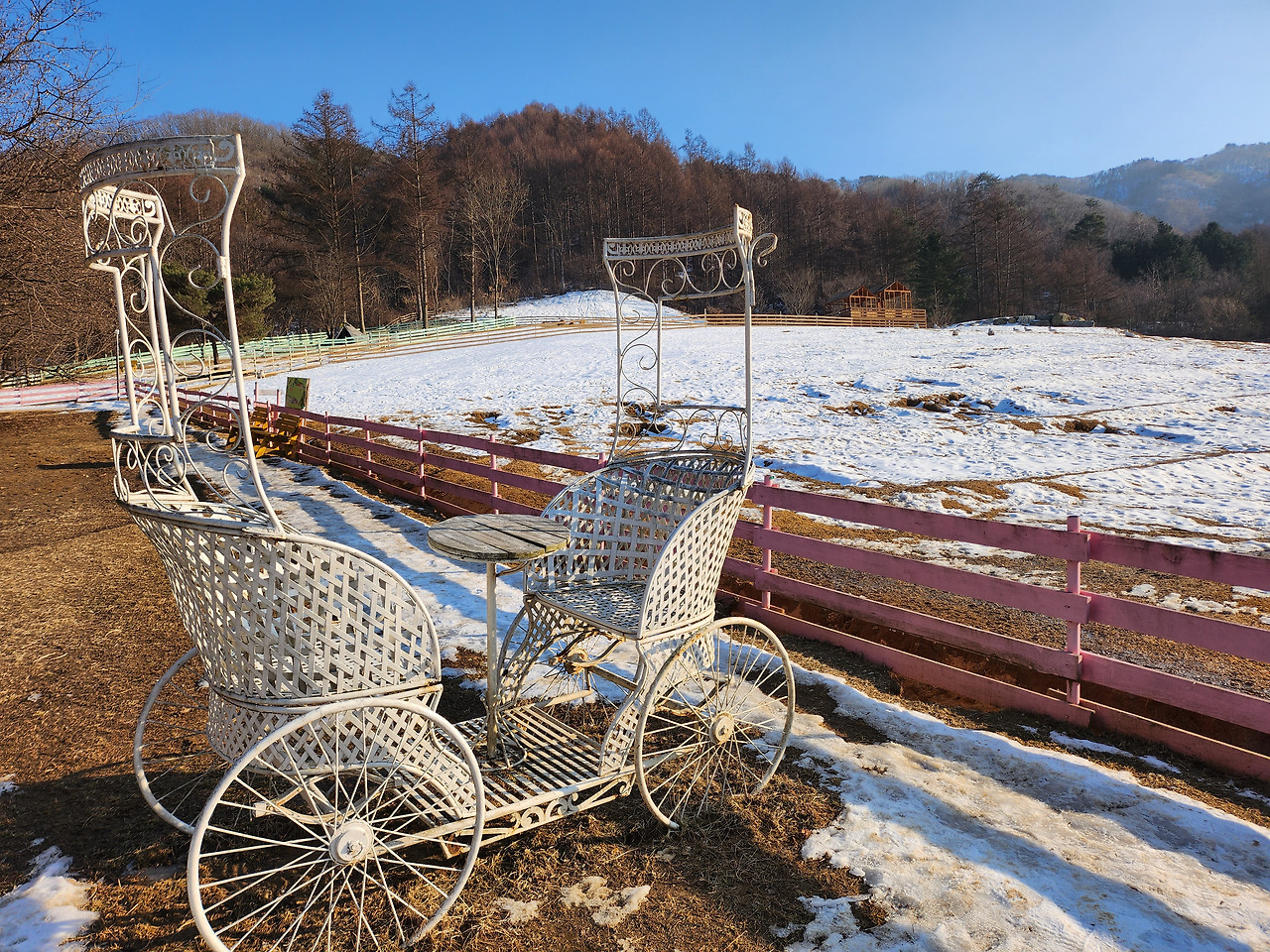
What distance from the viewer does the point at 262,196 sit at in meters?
49.5

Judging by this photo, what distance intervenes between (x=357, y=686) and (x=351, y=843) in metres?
0.50

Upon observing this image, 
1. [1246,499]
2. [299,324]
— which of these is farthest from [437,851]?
[299,324]

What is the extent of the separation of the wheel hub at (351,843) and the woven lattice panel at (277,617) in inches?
16.7

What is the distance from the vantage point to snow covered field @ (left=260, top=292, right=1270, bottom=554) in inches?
420

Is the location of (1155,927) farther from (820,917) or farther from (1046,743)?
(1046,743)

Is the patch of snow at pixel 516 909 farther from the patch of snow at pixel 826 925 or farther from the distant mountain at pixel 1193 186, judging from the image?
the distant mountain at pixel 1193 186

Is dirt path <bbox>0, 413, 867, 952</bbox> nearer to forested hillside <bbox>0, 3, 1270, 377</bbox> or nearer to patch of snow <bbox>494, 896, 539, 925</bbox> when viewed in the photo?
patch of snow <bbox>494, 896, 539, 925</bbox>

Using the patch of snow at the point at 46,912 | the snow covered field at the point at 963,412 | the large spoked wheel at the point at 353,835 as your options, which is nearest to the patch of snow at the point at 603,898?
Result: the large spoked wheel at the point at 353,835

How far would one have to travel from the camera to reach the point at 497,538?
3.21 m

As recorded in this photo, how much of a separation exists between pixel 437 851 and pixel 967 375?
2188 cm

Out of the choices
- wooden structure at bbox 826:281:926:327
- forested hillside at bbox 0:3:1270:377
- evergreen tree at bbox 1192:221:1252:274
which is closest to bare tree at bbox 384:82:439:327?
forested hillside at bbox 0:3:1270:377

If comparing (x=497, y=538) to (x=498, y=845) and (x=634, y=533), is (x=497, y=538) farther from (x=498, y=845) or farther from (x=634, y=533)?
(x=498, y=845)

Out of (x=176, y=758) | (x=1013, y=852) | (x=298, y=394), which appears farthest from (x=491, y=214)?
(x=1013, y=852)

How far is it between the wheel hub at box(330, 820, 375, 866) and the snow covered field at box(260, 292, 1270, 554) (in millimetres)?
8696
